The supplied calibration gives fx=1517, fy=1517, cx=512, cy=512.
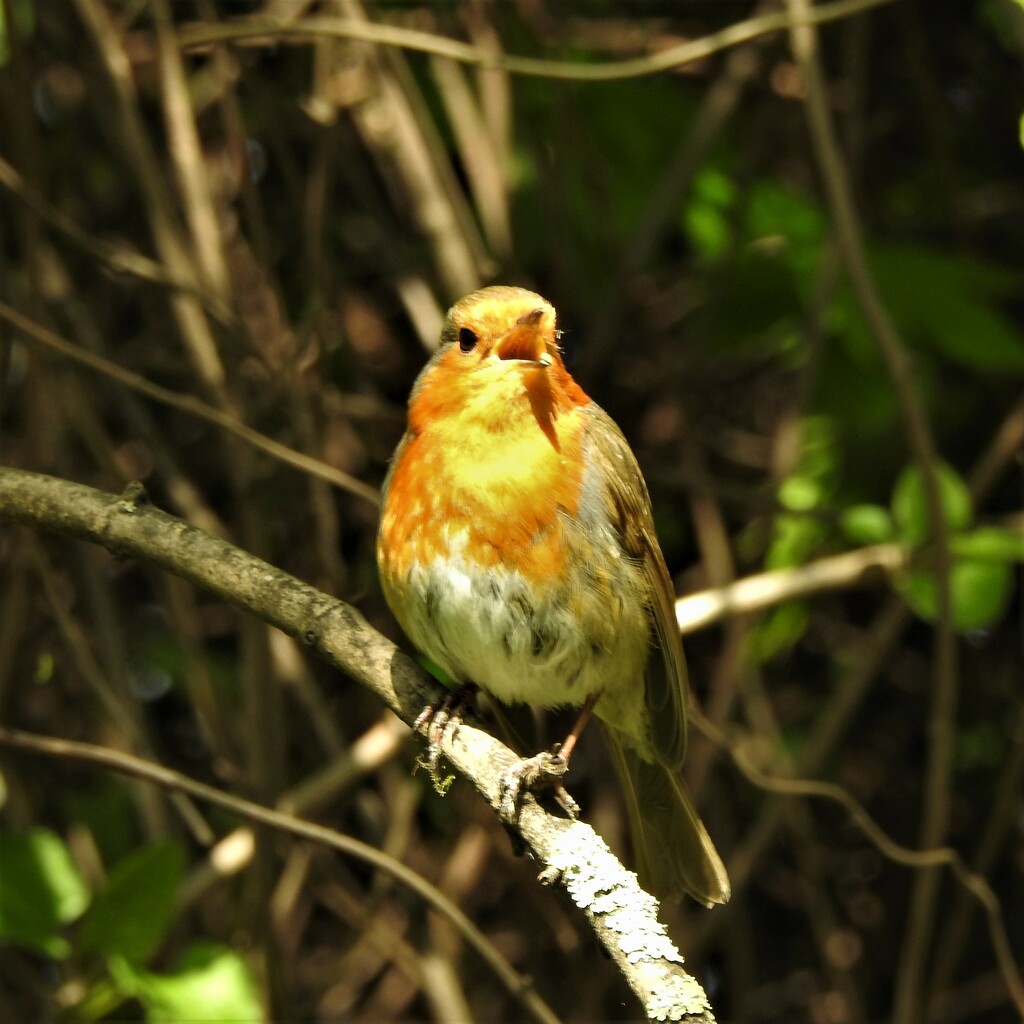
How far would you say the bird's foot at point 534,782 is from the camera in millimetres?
2184

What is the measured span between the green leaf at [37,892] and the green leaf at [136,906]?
82mm

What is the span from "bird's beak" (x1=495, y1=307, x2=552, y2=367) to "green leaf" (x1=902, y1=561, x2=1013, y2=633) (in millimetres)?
1329

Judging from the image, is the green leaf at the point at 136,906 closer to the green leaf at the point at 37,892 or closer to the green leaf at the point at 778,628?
the green leaf at the point at 37,892

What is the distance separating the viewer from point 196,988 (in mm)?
2840

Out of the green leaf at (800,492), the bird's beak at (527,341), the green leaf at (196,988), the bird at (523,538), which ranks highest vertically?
the green leaf at (800,492)

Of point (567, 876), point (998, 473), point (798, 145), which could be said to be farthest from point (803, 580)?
point (567, 876)

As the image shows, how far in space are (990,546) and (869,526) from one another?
29cm

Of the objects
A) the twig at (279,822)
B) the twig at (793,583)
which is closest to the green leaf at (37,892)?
the twig at (279,822)

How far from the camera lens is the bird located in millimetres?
2771

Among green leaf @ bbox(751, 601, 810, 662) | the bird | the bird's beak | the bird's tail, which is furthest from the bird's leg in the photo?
green leaf @ bbox(751, 601, 810, 662)

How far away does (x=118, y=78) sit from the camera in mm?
3768

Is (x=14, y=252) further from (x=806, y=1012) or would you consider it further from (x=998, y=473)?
(x=806, y=1012)

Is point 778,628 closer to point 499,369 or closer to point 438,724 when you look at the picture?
point 499,369

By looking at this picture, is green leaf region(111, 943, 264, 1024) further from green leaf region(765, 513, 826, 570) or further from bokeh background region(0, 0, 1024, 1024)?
green leaf region(765, 513, 826, 570)
